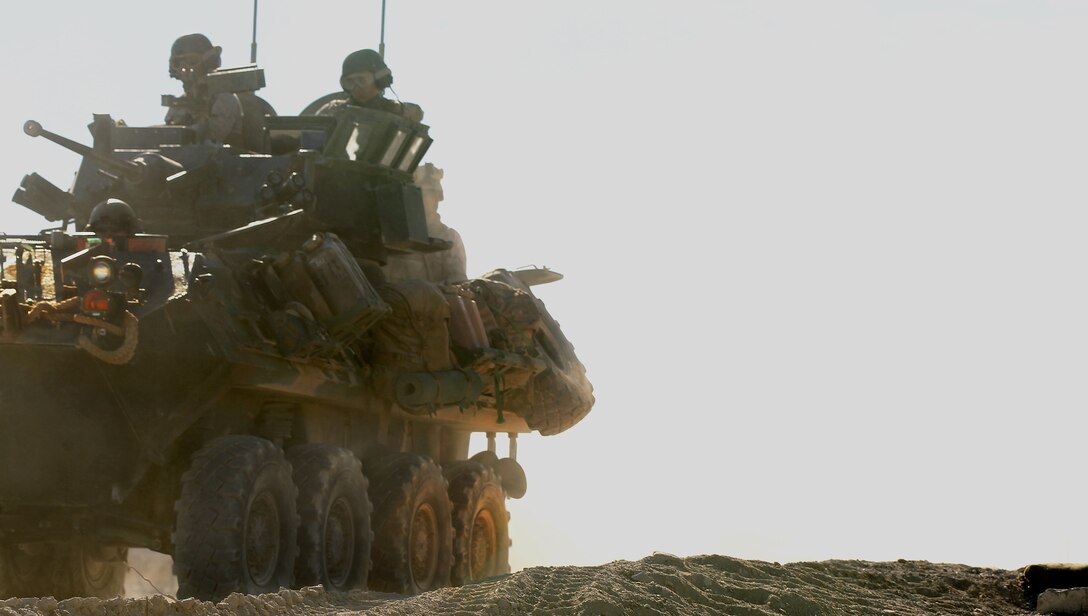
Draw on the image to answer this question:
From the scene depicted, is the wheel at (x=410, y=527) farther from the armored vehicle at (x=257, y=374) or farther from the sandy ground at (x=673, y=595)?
the sandy ground at (x=673, y=595)

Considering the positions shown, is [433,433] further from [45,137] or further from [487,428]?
[45,137]

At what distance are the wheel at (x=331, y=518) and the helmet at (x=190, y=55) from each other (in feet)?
17.1

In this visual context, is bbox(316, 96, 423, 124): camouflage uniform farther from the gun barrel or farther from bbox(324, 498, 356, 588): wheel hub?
bbox(324, 498, 356, 588): wheel hub

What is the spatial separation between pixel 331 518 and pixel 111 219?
2.80m

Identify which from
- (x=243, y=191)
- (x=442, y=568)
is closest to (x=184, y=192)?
(x=243, y=191)

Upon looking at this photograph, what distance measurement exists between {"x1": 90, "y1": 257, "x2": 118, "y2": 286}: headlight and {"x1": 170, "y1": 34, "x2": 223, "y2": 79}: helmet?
595cm

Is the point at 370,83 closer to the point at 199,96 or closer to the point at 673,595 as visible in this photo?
the point at 199,96

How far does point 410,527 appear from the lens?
14523 mm

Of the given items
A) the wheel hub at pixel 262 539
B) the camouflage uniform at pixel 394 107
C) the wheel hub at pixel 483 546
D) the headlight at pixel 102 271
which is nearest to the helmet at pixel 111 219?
the headlight at pixel 102 271

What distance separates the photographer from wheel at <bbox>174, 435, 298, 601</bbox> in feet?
37.1

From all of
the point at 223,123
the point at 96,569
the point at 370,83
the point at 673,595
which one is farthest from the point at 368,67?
the point at 673,595

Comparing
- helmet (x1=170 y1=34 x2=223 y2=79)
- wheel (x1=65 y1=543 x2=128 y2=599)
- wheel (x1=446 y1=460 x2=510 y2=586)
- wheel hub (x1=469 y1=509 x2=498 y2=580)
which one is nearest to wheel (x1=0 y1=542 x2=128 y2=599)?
wheel (x1=65 y1=543 x2=128 y2=599)

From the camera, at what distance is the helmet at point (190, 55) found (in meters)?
16.9

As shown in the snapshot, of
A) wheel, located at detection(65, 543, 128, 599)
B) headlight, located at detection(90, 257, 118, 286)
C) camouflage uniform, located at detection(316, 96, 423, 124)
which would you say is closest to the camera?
headlight, located at detection(90, 257, 118, 286)
